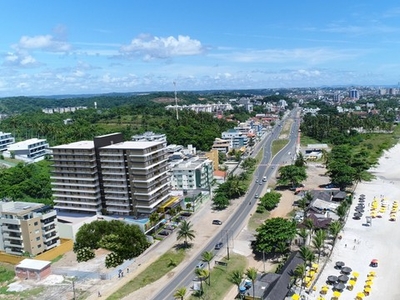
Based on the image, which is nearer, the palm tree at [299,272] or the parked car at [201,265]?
the palm tree at [299,272]

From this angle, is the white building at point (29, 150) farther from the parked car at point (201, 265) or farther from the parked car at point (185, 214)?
the parked car at point (201, 265)

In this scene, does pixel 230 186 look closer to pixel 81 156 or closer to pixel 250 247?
pixel 250 247

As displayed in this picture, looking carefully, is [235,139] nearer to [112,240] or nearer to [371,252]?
[112,240]

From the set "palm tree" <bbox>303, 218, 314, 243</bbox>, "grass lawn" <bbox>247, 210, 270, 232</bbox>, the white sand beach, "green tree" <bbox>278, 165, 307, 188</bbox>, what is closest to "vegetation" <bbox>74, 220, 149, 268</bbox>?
"grass lawn" <bbox>247, 210, 270, 232</bbox>

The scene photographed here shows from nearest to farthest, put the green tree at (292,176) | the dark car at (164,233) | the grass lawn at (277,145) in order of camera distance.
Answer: the dark car at (164,233) → the green tree at (292,176) → the grass lawn at (277,145)

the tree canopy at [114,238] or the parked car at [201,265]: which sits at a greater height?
the tree canopy at [114,238]

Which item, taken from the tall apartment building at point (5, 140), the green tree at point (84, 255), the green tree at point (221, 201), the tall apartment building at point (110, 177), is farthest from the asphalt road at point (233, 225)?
A: the tall apartment building at point (5, 140)
